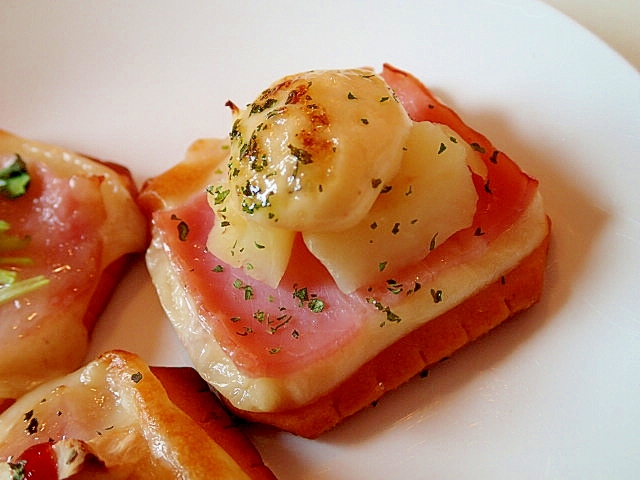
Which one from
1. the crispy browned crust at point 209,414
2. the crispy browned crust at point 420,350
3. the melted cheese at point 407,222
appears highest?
the melted cheese at point 407,222

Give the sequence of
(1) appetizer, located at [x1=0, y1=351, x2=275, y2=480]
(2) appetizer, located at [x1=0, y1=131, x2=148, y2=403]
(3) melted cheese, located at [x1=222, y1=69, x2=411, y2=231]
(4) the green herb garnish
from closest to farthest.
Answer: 1. (1) appetizer, located at [x1=0, y1=351, x2=275, y2=480]
2. (3) melted cheese, located at [x1=222, y1=69, x2=411, y2=231]
3. (2) appetizer, located at [x1=0, y1=131, x2=148, y2=403]
4. (4) the green herb garnish

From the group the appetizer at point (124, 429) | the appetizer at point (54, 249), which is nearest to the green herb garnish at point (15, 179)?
the appetizer at point (54, 249)

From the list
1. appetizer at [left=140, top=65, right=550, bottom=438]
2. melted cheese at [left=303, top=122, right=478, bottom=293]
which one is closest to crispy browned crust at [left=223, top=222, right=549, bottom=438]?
appetizer at [left=140, top=65, right=550, bottom=438]

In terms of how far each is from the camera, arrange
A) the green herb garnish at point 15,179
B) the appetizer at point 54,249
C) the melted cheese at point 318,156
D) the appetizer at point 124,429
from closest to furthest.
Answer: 1. the appetizer at point 124,429
2. the melted cheese at point 318,156
3. the appetizer at point 54,249
4. the green herb garnish at point 15,179

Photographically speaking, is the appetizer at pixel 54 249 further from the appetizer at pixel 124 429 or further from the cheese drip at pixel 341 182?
the cheese drip at pixel 341 182

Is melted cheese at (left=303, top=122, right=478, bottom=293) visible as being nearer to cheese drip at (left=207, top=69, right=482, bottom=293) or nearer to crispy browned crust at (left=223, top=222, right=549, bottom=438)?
cheese drip at (left=207, top=69, right=482, bottom=293)

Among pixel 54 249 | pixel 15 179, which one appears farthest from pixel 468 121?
pixel 15 179

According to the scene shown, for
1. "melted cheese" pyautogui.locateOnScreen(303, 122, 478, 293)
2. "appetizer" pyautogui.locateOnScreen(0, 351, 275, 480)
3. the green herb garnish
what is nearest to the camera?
"appetizer" pyautogui.locateOnScreen(0, 351, 275, 480)
